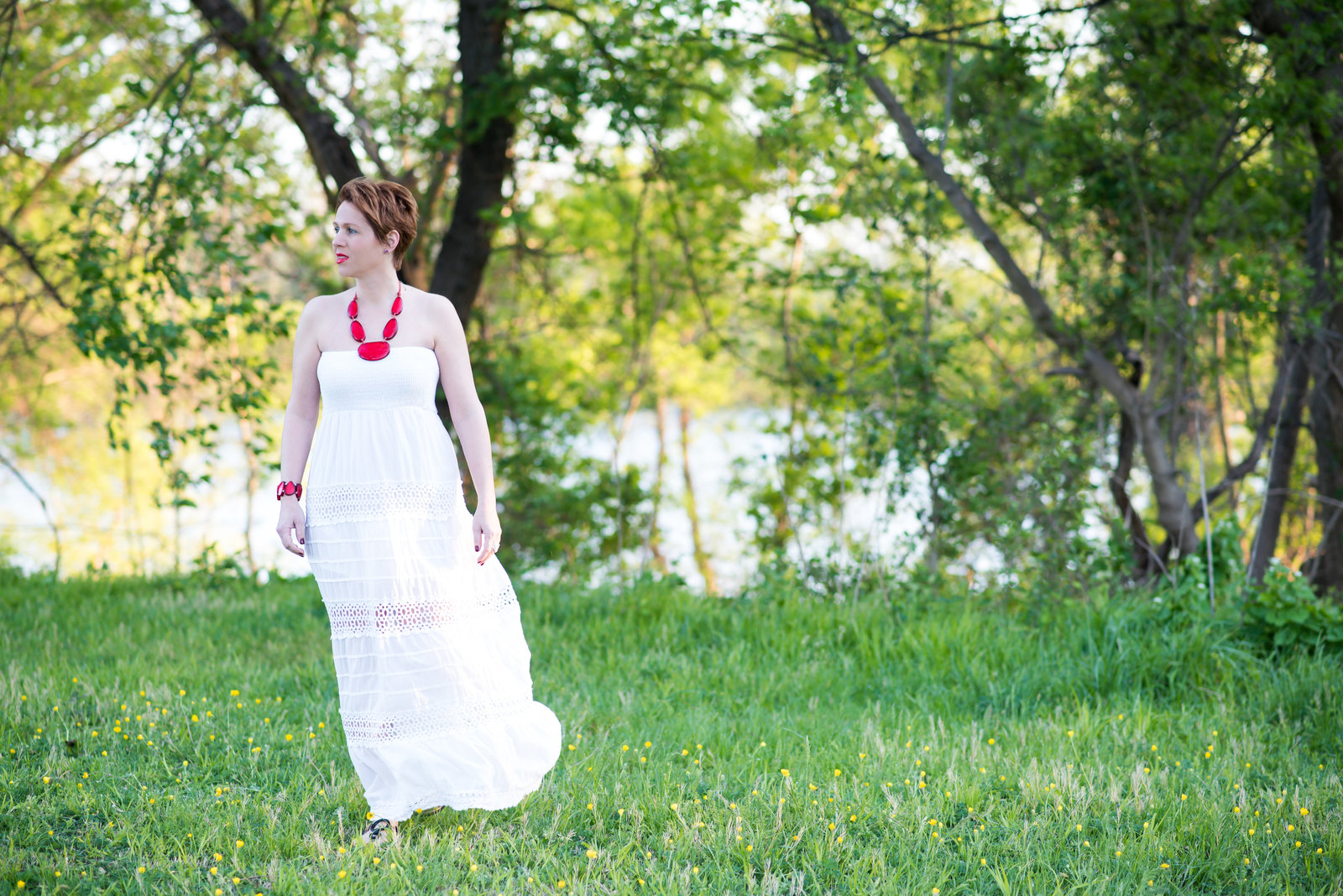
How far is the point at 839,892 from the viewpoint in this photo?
300cm

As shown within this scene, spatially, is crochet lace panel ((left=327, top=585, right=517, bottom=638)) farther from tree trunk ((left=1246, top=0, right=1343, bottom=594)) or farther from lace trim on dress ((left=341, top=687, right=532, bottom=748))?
tree trunk ((left=1246, top=0, right=1343, bottom=594))

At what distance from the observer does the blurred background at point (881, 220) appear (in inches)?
265

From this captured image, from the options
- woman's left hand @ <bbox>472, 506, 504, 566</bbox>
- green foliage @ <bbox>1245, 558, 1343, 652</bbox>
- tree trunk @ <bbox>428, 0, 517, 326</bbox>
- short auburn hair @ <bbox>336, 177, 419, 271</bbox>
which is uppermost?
tree trunk @ <bbox>428, 0, 517, 326</bbox>

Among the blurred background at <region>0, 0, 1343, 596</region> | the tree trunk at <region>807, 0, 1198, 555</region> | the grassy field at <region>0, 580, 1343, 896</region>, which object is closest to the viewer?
the grassy field at <region>0, 580, 1343, 896</region>

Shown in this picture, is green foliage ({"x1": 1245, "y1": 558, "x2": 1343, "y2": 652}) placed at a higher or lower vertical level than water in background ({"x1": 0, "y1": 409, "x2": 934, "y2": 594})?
lower

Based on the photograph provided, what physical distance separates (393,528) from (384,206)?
3.43ft

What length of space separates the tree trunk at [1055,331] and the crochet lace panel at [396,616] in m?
5.09

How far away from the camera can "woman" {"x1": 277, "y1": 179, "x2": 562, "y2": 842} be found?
→ 10.4 ft

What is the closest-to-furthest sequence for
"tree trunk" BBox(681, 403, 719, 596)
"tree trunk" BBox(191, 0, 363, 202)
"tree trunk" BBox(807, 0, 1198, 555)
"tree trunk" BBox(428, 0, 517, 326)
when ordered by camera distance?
"tree trunk" BBox(807, 0, 1198, 555) → "tree trunk" BBox(191, 0, 363, 202) → "tree trunk" BBox(428, 0, 517, 326) → "tree trunk" BBox(681, 403, 719, 596)

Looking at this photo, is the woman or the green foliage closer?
the woman

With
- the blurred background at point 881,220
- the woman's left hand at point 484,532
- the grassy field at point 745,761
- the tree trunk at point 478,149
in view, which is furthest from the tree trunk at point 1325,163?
the tree trunk at point 478,149

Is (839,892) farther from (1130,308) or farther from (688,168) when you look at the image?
(688,168)

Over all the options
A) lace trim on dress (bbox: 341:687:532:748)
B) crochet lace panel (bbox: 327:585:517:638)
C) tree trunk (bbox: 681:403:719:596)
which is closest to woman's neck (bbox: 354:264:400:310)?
crochet lace panel (bbox: 327:585:517:638)

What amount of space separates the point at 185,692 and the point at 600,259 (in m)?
12.7
